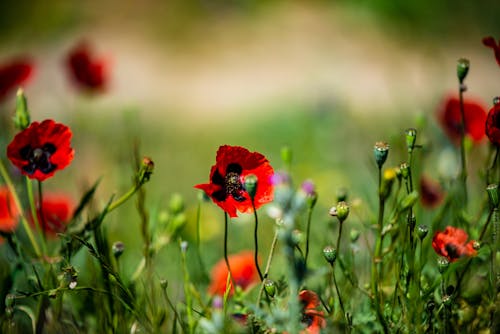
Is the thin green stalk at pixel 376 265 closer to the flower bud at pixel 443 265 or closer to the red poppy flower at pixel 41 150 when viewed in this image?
the flower bud at pixel 443 265

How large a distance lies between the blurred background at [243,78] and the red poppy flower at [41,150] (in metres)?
0.84

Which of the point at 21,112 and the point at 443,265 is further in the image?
the point at 21,112

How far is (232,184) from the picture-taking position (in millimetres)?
1105

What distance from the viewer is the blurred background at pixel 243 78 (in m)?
3.51

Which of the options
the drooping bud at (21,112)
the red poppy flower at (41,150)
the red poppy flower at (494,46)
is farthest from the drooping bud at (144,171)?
the red poppy flower at (494,46)

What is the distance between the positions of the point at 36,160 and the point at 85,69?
46.2 inches

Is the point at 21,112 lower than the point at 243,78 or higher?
lower

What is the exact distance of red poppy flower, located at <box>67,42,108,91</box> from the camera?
2.27 metres

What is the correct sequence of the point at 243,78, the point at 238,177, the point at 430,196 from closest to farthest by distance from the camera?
the point at 238,177, the point at 430,196, the point at 243,78

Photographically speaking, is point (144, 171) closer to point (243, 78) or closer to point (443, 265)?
point (443, 265)

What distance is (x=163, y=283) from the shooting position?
1040mm

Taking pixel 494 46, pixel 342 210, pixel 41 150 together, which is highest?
pixel 494 46

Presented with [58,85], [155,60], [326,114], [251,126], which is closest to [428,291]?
[326,114]

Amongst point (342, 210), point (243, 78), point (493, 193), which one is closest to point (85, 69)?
point (342, 210)
